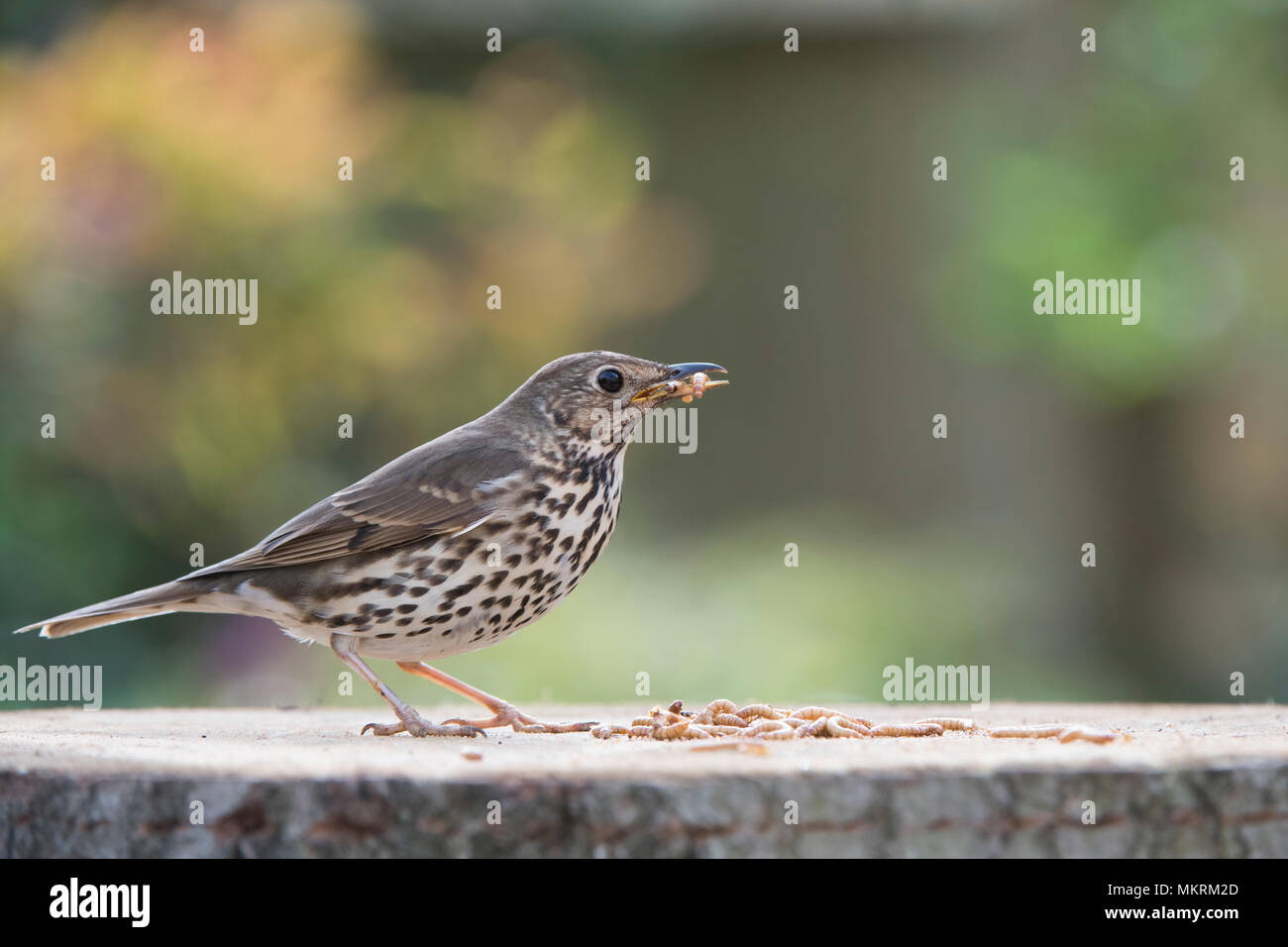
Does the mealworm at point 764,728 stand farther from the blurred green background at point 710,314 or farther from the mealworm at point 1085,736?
the blurred green background at point 710,314

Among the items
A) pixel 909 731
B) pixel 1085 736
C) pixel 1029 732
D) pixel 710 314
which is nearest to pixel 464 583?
pixel 909 731

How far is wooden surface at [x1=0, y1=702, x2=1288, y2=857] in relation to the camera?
86.1 inches

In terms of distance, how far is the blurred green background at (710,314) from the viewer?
7.33 metres

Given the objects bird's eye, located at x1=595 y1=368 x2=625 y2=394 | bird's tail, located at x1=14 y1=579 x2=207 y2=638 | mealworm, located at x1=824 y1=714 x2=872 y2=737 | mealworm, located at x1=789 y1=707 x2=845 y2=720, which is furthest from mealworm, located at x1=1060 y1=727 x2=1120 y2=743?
bird's tail, located at x1=14 y1=579 x2=207 y2=638

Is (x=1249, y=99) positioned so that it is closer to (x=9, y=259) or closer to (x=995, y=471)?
(x=995, y=471)

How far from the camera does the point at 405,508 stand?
3807 millimetres

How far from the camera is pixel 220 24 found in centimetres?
812

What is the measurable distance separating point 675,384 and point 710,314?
8.46 m

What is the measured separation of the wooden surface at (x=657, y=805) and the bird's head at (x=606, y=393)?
171 centimetres

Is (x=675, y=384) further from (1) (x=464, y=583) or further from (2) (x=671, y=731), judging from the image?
(2) (x=671, y=731)

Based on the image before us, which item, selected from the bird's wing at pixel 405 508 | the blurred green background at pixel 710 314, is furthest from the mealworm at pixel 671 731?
the blurred green background at pixel 710 314

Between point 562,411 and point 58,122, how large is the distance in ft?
14.6

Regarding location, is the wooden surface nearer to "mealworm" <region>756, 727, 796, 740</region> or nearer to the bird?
"mealworm" <region>756, 727, 796, 740</region>

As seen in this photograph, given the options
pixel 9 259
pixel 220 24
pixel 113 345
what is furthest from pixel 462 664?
pixel 220 24
